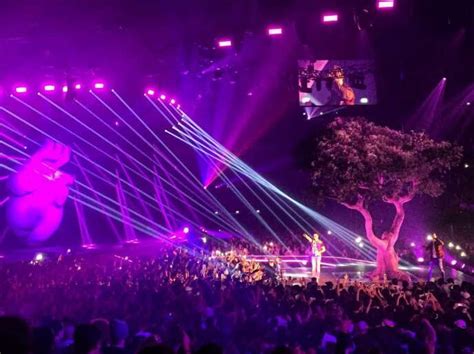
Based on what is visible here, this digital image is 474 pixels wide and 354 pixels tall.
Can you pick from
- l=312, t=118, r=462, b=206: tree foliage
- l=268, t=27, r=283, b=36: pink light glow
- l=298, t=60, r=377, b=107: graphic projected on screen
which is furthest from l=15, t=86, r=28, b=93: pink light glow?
l=312, t=118, r=462, b=206: tree foliage

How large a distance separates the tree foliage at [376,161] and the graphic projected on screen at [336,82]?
871mm

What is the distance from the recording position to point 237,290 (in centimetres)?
1020

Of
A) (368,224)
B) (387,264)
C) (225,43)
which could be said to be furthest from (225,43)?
(387,264)

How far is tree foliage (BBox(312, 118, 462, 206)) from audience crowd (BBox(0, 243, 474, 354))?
7155 millimetres

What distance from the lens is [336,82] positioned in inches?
744

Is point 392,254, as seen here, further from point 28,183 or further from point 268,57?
point 28,183

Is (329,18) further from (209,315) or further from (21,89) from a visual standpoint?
(21,89)

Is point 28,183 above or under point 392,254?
above

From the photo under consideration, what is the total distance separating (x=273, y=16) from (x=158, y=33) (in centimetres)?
316

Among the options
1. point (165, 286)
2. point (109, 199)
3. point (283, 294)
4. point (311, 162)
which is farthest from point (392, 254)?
point (109, 199)

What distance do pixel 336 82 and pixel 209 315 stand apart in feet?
43.9

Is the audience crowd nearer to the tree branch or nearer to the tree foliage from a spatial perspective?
the tree foliage

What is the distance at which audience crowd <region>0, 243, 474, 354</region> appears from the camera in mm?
5203

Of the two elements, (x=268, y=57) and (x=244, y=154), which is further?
(x=244, y=154)
